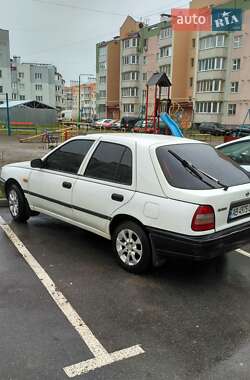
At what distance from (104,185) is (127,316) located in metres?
1.60

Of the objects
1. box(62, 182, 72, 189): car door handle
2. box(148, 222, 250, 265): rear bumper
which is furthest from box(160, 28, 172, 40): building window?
box(148, 222, 250, 265): rear bumper

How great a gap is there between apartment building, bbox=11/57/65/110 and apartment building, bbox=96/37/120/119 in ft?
96.4

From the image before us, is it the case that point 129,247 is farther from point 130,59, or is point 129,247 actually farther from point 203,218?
point 130,59

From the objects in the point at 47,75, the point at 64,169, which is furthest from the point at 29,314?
the point at 47,75

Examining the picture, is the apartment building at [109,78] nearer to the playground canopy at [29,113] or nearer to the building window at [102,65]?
the building window at [102,65]

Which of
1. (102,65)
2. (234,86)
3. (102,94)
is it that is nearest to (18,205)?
(234,86)

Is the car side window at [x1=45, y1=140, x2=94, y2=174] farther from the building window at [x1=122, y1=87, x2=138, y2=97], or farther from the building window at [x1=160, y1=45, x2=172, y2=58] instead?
the building window at [x1=122, y1=87, x2=138, y2=97]

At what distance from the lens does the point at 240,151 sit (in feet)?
20.9

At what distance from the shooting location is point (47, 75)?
309 feet

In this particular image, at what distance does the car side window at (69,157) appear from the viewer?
15.4ft

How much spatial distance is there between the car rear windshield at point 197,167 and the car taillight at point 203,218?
0.84ft

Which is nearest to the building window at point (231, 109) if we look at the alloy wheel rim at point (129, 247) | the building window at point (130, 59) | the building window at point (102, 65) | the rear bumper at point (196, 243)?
the building window at point (130, 59)

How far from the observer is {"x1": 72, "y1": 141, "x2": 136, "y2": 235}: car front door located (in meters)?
4.02

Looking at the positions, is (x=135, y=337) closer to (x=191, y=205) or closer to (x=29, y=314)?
(x=29, y=314)
